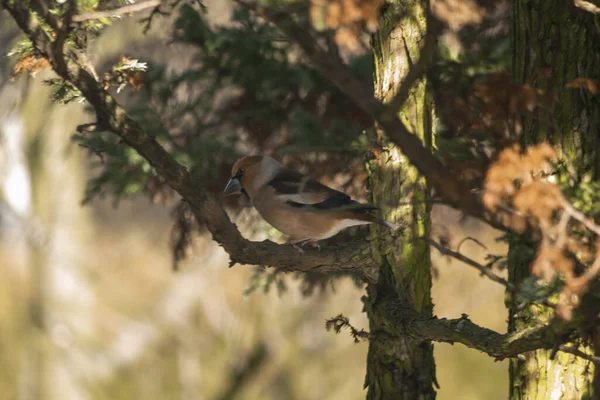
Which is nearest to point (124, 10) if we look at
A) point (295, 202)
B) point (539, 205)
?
point (539, 205)

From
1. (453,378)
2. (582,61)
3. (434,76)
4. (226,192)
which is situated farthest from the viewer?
(453,378)

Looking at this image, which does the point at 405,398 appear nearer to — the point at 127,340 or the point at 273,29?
the point at 273,29

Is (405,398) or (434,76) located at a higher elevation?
(434,76)

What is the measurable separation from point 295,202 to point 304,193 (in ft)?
0.29

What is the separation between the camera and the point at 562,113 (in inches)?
181

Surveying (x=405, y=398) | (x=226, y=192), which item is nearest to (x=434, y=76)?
(x=226, y=192)

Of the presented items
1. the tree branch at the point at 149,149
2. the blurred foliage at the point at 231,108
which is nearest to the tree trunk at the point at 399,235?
the tree branch at the point at 149,149

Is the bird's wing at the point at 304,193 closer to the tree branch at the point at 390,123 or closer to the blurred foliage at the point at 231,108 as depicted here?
the blurred foliage at the point at 231,108

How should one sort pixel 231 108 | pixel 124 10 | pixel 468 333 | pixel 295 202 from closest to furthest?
pixel 124 10
pixel 468 333
pixel 295 202
pixel 231 108

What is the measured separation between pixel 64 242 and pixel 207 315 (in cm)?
267

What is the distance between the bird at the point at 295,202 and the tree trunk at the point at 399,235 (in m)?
0.17

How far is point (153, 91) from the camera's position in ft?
23.6

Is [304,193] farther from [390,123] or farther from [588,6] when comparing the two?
[390,123]

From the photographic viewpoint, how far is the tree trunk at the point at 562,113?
4.59 metres
